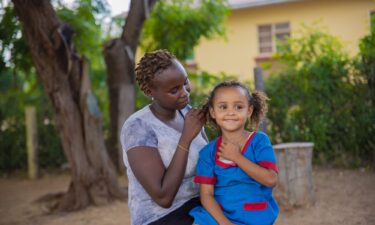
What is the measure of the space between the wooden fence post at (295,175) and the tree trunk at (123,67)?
11.5ft

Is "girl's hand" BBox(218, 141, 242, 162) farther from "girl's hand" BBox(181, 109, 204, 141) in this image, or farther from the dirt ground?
the dirt ground

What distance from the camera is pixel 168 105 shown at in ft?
8.32

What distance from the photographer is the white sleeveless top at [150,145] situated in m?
2.45

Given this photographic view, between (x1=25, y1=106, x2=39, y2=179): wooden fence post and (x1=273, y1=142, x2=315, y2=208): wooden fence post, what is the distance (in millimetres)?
5387

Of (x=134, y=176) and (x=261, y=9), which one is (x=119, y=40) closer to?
(x=134, y=176)

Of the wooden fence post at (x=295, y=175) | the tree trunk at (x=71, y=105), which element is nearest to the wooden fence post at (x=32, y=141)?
the tree trunk at (x=71, y=105)

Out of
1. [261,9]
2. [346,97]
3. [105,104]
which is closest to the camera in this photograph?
[346,97]

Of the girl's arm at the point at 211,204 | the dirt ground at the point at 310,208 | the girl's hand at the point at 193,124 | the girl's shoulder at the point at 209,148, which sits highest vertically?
the girl's hand at the point at 193,124

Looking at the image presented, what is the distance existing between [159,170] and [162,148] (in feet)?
0.54

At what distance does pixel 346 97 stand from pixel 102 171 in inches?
167

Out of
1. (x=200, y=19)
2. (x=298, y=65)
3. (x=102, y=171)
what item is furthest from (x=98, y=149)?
(x=200, y=19)

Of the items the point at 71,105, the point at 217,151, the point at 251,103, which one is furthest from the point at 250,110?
the point at 71,105

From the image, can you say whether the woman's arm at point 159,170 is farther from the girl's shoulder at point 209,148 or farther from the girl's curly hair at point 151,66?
the girl's curly hair at point 151,66

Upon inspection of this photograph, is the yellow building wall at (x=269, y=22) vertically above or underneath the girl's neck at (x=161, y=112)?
above
